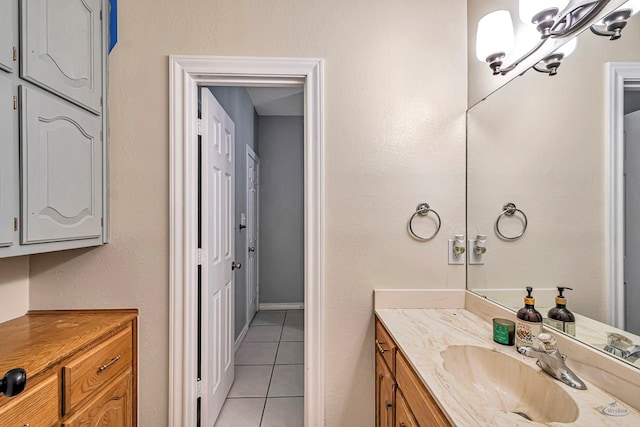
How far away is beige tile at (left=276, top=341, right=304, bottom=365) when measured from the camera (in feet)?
8.57

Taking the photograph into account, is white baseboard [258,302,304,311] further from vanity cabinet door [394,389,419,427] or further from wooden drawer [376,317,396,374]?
vanity cabinet door [394,389,419,427]

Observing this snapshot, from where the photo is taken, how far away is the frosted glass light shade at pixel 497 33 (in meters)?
1.30

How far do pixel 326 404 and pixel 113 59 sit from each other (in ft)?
6.81

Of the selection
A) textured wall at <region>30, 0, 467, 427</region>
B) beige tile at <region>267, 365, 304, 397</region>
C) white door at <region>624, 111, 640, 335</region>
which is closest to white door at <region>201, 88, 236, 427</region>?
textured wall at <region>30, 0, 467, 427</region>

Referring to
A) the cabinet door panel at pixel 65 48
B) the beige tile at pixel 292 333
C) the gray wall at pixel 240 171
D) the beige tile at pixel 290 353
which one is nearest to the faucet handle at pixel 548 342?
the cabinet door panel at pixel 65 48

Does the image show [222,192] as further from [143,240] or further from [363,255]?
[363,255]

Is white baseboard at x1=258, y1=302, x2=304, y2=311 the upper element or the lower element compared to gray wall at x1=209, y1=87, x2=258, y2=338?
lower

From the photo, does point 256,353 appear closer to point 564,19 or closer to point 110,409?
point 110,409

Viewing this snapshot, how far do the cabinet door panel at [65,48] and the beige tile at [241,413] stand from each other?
74.2 inches

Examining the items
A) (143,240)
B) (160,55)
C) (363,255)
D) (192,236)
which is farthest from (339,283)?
(160,55)

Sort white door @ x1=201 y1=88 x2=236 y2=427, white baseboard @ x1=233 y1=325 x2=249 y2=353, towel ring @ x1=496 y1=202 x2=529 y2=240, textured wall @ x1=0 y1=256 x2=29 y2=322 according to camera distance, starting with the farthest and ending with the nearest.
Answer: white baseboard @ x1=233 y1=325 x2=249 y2=353, white door @ x1=201 y1=88 x2=236 y2=427, textured wall @ x1=0 y1=256 x2=29 y2=322, towel ring @ x1=496 y1=202 x2=529 y2=240

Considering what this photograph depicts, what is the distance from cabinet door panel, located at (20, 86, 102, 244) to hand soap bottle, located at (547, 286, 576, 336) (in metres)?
1.89

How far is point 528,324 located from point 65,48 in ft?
6.82

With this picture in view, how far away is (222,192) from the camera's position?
6.68ft
